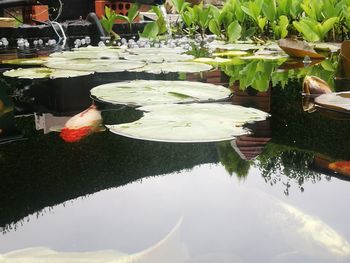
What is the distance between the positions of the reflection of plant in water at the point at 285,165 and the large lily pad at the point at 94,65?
1172 millimetres

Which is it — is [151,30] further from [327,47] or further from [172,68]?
[172,68]

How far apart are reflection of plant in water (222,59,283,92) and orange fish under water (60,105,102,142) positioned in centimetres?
64

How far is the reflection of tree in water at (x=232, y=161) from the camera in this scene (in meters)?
0.95

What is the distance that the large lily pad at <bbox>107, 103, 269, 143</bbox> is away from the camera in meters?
1.09

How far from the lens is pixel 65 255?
0.62 meters

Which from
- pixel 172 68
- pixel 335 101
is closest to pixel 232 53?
pixel 172 68

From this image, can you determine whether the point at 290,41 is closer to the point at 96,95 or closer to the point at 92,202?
the point at 96,95

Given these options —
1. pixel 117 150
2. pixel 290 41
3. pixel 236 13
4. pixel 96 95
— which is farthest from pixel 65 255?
pixel 236 13

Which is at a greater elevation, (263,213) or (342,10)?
(342,10)

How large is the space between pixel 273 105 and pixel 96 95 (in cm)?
55

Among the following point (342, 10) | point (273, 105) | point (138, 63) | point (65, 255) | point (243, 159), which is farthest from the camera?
point (342, 10)

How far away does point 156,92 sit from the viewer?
1550 millimetres

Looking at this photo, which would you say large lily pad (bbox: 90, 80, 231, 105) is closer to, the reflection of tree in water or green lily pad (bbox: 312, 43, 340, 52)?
the reflection of tree in water

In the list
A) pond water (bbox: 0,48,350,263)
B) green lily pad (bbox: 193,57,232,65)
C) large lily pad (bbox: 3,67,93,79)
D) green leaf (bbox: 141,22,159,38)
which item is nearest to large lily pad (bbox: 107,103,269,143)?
pond water (bbox: 0,48,350,263)
